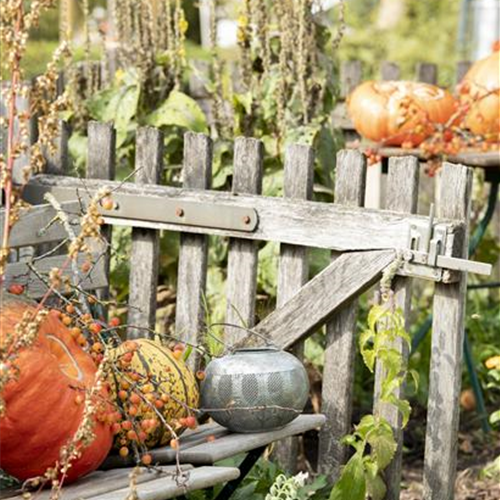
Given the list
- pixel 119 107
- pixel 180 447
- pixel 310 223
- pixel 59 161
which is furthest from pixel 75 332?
pixel 119 107

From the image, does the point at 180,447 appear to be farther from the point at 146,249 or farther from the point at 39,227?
the point at 146,249

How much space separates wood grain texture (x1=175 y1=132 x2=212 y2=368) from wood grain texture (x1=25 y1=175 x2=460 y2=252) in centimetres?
5

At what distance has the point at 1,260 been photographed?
2.49 metres

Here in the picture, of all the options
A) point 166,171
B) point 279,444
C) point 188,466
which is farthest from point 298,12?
point 188,466

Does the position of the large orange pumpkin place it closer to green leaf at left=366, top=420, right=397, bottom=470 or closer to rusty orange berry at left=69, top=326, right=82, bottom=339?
rusty orange berry at left=69, top=326, right=82, bottom=339

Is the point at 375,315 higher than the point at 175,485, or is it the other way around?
the point at 375,315

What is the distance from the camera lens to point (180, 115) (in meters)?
5.12

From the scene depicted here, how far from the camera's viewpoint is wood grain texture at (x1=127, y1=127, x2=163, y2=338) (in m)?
4.46

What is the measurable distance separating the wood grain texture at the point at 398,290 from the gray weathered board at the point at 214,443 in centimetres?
35

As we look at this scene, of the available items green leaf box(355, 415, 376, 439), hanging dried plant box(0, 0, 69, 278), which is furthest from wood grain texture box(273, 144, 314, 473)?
hanging dried plant box(0, 0, 69, 278)

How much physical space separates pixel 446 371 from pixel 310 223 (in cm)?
62

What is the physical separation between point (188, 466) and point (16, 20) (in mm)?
1302

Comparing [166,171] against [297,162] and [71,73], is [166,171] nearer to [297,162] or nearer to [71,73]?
[71,73]

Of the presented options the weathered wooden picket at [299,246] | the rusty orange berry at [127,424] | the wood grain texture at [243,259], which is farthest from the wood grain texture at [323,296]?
the rusty orange berry at [127,424]
